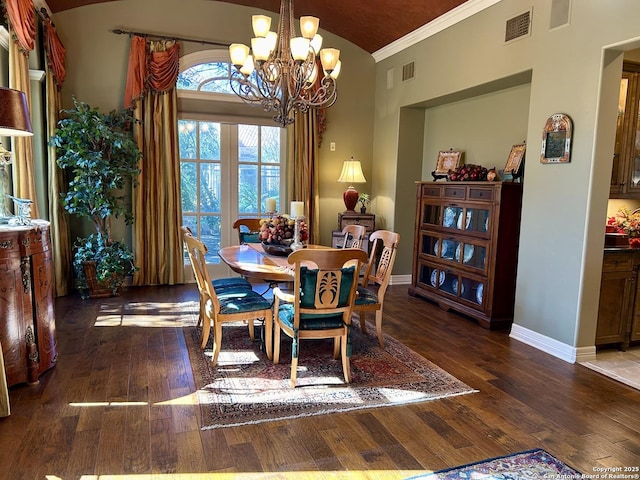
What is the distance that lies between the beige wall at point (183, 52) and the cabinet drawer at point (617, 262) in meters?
3.67

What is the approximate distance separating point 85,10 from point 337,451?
5501mm

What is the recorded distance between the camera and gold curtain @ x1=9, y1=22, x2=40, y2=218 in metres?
3.79

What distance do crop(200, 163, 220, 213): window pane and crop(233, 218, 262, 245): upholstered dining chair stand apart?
1095 mm

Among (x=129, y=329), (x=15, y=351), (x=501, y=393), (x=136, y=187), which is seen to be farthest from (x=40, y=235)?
(x=501, y=393)

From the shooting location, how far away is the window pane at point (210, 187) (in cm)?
594

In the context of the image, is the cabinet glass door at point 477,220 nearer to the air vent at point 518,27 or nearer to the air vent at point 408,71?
the air vent at point 518,27

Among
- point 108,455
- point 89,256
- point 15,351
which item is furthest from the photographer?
point 89,256

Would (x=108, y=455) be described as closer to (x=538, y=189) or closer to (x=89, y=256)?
(x=89, y=256)

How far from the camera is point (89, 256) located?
4980mm

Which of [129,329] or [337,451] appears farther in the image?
[129,329]

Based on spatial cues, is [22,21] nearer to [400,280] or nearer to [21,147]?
[21,147]

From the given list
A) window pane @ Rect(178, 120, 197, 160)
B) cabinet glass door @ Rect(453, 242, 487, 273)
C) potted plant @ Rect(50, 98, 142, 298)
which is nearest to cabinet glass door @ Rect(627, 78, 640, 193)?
cabinet glass door @ Rect(453, 242, 487, 273)

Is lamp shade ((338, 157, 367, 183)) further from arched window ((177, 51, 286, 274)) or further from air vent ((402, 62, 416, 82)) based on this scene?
air vent ((402, 62, 416, 82))

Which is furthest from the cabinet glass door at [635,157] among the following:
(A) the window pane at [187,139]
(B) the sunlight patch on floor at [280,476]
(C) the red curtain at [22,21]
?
(C) the red curtain at [22,21]
